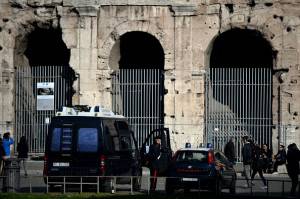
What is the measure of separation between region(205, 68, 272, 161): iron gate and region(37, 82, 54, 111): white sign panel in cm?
555

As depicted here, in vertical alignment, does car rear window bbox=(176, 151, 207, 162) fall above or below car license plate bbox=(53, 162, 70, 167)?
above

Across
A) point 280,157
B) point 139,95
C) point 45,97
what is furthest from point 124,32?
point 280,157

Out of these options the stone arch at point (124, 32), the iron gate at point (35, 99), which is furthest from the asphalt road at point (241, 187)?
the stone arch at point (124, 32)

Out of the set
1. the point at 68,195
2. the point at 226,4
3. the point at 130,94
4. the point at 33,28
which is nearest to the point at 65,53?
the point at 33,28

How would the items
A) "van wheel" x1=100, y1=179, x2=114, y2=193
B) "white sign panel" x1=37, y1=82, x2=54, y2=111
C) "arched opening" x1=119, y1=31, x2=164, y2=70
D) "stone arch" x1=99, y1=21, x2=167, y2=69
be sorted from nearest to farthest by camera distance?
"van wheel" x1=100, y1=179, x2=114, y2=193
"white sign panel" x1=37, y1=82, x2=54, y2=111
"stone arch" x1=99, y1=21, x2=167, y2=69
"arched opening" x1=119, y1=31, x2=164, y2=70

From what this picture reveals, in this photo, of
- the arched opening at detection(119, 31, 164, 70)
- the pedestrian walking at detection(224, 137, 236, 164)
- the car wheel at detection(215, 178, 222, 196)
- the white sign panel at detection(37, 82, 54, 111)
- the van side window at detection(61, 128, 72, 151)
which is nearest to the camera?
the car wheel at detection(215, 178, 222, 196)

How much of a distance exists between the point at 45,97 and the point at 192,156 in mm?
11178

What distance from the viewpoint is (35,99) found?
32656mm

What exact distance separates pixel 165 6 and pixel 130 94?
11.2 feet

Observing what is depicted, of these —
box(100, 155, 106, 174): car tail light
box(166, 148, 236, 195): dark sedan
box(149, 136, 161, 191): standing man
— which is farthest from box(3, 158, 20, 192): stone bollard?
box(166, 148, 236, 195): dark sedan

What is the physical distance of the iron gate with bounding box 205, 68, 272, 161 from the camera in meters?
31.1

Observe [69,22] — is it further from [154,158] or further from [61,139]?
[61,139]

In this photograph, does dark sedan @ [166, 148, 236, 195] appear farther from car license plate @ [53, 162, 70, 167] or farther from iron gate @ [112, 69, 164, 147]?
iron gate @ [112, 69, 164, 147]

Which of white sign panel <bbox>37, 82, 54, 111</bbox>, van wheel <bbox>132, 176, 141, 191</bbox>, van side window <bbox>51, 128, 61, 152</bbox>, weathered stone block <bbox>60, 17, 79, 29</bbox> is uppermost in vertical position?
weathered stone block <bbox>60, 17, 79, 29</bbox>
